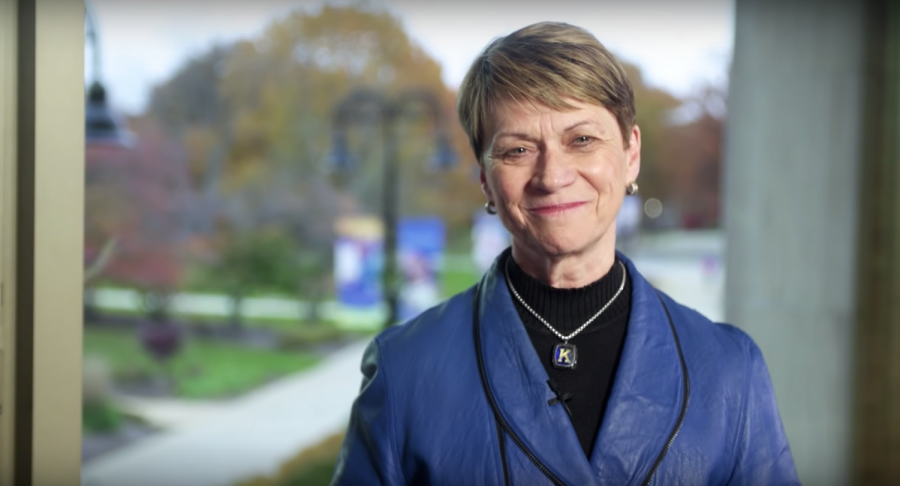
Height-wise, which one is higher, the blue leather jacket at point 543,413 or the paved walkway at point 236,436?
the blue leather jacket at point 543,413

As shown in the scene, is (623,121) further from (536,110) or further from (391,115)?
(391,115)

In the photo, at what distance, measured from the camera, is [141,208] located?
14406 millimetres

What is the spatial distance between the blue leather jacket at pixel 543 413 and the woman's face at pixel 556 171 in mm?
145

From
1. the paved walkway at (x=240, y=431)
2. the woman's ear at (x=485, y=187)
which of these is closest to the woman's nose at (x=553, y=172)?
the woman's ear at (x=485, y=187)

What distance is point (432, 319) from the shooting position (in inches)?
49.5

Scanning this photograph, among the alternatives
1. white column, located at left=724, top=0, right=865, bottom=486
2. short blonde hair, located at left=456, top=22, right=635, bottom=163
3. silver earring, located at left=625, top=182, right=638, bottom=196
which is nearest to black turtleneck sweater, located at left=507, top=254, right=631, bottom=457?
silver earring, located at left=625, top=182, right=638, bottom=196

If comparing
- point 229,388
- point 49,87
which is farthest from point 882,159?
point 229,388

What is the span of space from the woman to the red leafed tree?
12578mm

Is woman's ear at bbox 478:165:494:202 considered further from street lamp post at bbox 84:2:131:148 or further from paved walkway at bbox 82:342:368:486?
paved walkway at bbox 82:342:368:486

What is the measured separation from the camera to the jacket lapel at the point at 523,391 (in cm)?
110

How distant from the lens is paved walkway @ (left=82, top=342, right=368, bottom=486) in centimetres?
706

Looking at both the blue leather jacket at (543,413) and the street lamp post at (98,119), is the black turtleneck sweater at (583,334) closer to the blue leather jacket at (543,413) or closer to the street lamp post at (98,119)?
the blue leather jacket at (543,413)

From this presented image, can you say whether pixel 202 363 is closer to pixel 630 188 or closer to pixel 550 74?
pixel 630 188

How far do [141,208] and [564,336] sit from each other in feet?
47.4
